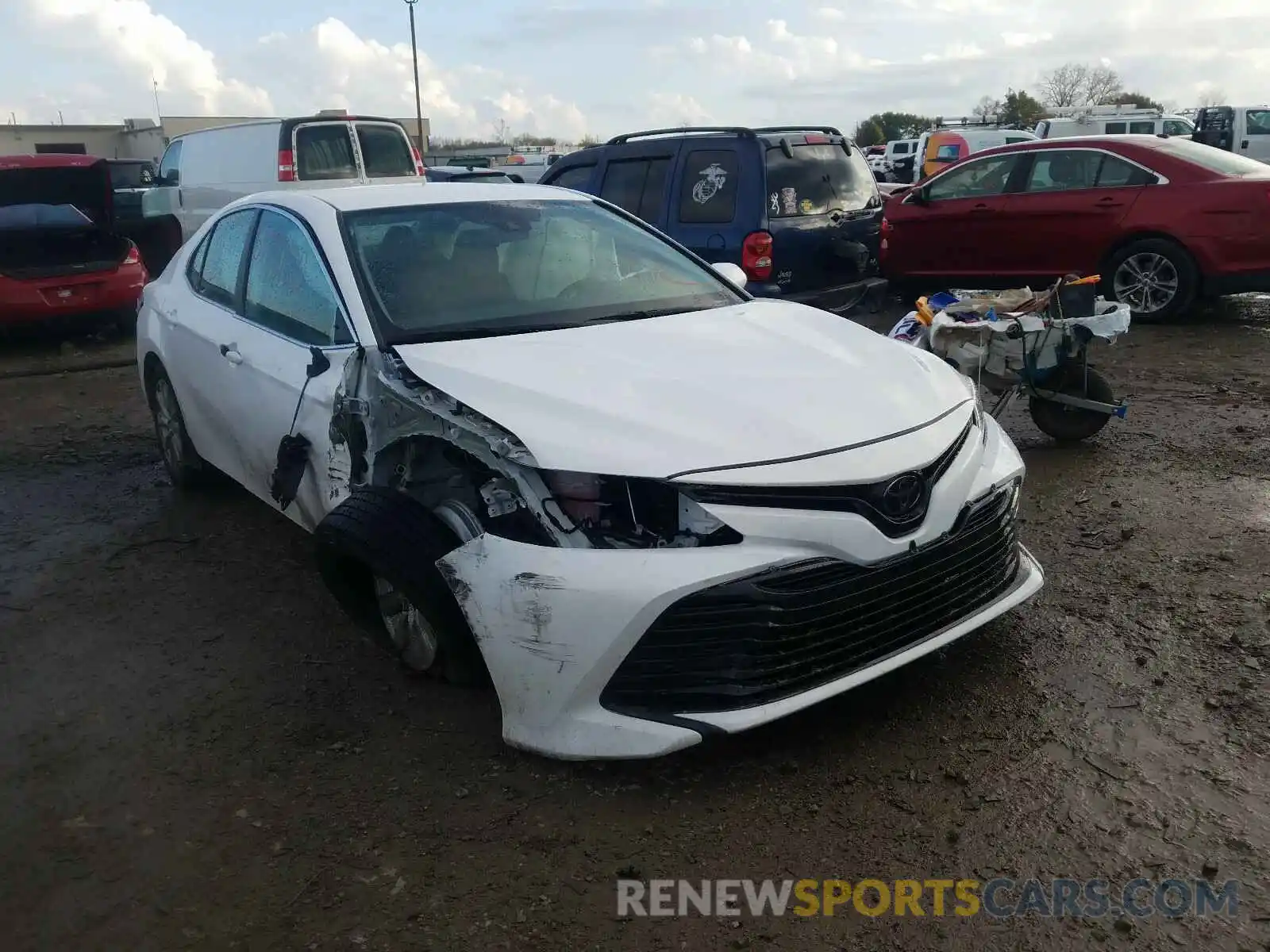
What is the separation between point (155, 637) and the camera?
3953mm

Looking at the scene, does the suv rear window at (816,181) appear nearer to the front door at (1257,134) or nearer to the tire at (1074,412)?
the tire at (1074,412)

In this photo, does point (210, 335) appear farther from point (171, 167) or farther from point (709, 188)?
point (171, 167)

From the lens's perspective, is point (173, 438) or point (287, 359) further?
point (173, 438)

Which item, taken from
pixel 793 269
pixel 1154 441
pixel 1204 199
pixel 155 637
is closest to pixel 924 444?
pixel 155 637

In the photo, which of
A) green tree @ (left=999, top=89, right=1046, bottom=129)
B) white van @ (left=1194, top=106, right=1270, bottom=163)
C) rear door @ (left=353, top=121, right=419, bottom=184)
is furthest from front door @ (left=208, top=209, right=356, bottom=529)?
green tree @ (left=999, top=89, right=1046, bottom=129)

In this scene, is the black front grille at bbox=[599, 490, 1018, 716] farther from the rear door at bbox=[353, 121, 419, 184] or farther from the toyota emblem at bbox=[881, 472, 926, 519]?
the rear door at bbox=[353, 121, 419, 184]

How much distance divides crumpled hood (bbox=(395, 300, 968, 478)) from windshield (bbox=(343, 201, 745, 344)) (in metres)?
0.16

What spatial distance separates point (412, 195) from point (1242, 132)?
21.3 meters

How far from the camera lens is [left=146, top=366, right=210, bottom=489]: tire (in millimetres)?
5324

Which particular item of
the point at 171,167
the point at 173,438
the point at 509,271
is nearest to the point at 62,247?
the point at 171,167

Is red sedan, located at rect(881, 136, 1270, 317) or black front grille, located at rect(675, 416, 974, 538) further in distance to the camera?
red sedan, located at rect(881, 136, 1270, 317)

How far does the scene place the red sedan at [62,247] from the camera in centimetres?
973

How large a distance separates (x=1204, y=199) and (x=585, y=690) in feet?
26.2

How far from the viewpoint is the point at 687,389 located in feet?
10.2
